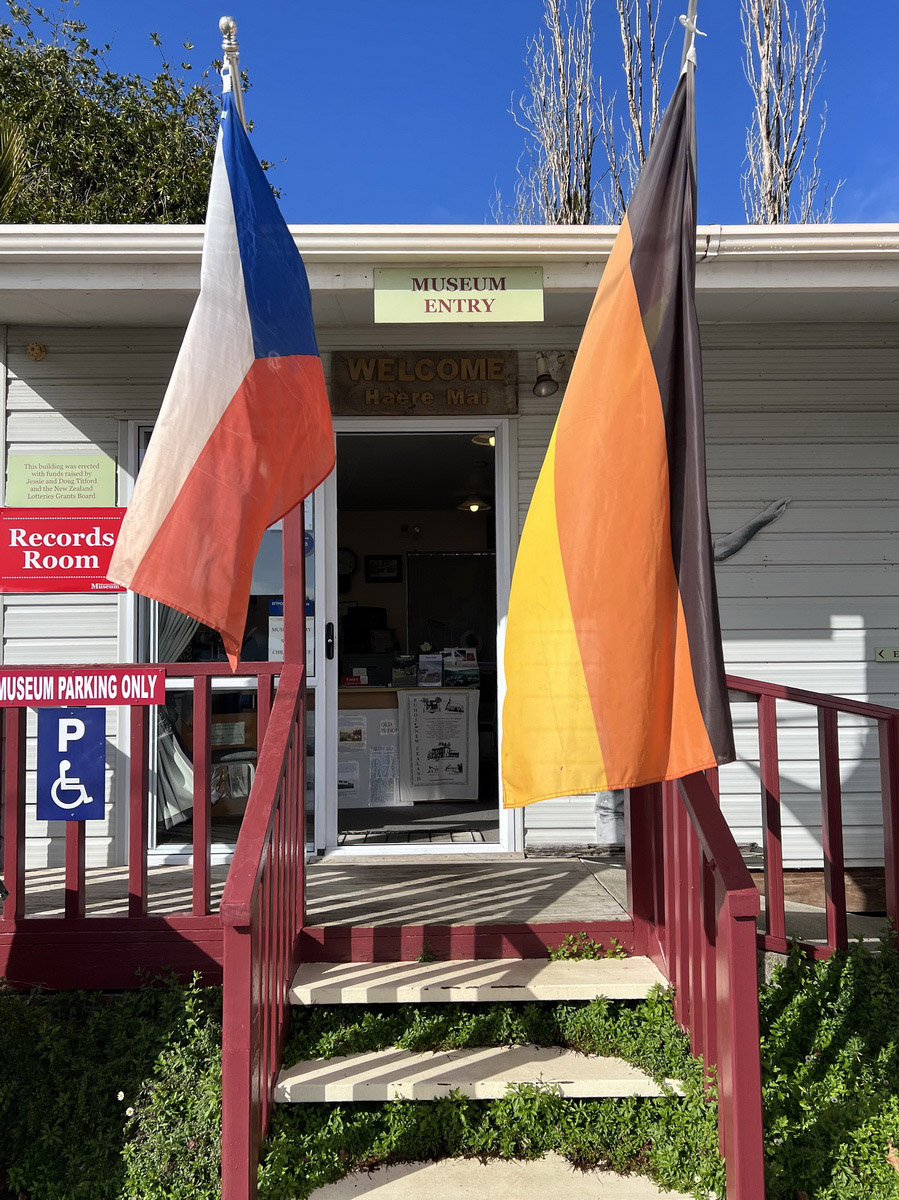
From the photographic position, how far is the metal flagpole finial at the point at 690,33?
6.62 feet

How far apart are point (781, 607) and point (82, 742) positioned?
3.33m

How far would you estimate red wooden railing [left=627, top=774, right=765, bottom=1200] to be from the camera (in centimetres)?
201

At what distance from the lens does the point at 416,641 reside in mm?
9758

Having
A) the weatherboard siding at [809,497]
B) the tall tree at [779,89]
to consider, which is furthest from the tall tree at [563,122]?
the weatherboard siding at [809,497]

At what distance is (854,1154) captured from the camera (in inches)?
89.0

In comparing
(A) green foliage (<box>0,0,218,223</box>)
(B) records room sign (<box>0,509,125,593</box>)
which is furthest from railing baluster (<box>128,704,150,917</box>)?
(A) green foliage (<box>0,0,218,223</box>)

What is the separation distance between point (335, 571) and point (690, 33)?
2.90m

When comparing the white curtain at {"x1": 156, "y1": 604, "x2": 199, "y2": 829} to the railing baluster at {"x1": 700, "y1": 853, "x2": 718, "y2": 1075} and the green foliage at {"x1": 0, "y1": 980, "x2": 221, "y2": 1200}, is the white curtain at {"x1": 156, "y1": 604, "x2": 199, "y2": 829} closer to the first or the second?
the green foliage at {"x1": 0, "y1": 980, "x2": 221, "y2": 1200}

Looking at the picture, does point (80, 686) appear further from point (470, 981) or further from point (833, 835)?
point (833, 835)

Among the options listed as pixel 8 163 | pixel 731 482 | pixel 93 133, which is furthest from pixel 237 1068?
pixel 93 133

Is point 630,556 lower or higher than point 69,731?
higher

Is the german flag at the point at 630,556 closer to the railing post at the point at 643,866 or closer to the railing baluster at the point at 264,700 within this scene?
the railing post at the point at 643,866

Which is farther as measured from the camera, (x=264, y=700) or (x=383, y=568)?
(x=383, y=568)

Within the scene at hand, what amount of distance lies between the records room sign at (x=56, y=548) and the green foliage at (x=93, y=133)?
893cm
